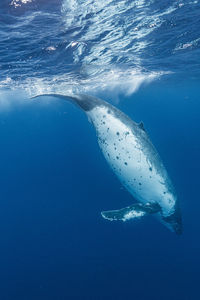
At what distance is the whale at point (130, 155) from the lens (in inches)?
201

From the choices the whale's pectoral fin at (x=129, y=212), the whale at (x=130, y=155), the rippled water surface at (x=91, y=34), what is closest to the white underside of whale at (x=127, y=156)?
A: the whale at (x=130, y=155)

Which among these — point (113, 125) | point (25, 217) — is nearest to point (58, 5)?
point (113, 125)

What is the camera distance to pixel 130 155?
17.0 feet

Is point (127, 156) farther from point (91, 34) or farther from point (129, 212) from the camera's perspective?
point (91, 34)

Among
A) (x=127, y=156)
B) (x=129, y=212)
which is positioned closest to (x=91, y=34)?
(x=127, y=156)

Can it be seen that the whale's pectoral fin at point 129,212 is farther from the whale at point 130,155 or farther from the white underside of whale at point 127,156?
the white underside of whale at point 127,156

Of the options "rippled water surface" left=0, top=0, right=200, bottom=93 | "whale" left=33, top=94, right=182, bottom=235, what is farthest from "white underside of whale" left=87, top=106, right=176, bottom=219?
"rippled water surface" left=0, top=0, right=200, bottom=93

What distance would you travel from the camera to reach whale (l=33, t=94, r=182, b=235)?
5.09 metres

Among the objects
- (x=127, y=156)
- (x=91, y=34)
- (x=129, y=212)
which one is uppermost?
(x=91, y=34)

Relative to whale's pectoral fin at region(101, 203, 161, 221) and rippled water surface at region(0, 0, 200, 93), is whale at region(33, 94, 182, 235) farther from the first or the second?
rippled water surface at region(0, 0, 200, 93)

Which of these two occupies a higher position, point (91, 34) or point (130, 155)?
point (91, 34)

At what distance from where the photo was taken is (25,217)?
885 inches

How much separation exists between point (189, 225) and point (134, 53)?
551 inches

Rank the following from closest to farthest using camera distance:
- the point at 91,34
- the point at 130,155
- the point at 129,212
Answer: the point at 130,155 < the point at 129,212 < the point at 91,34
